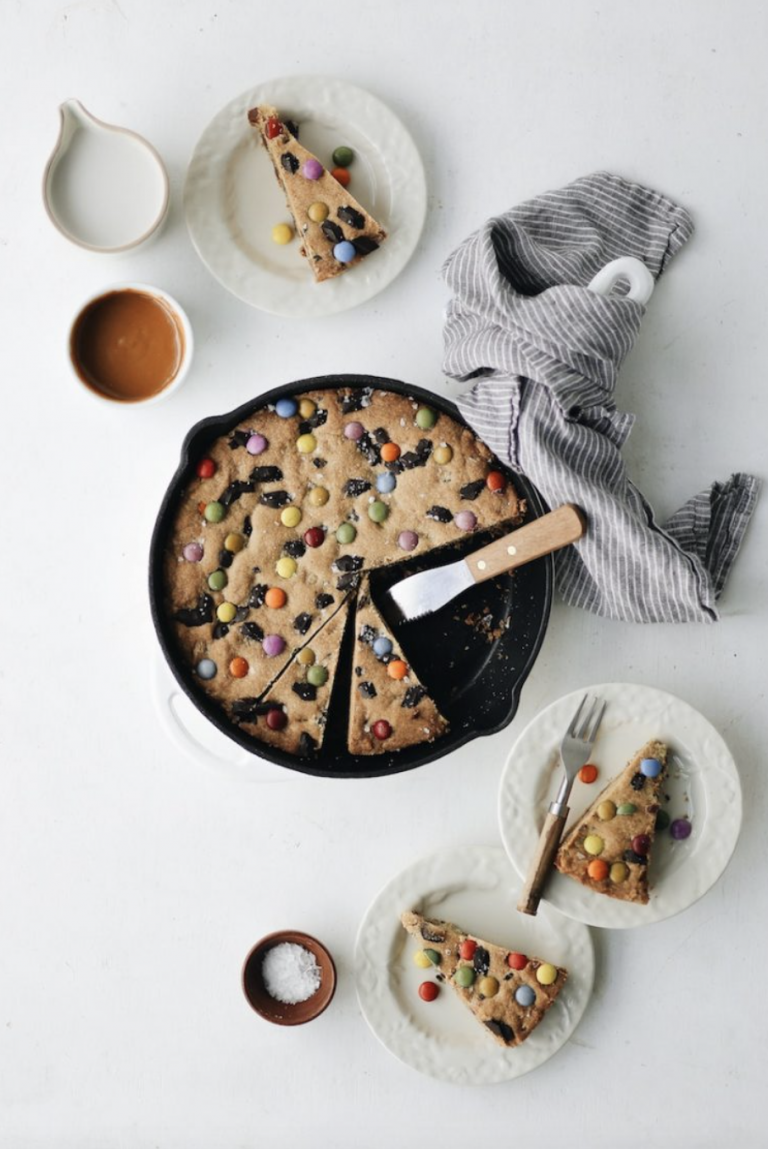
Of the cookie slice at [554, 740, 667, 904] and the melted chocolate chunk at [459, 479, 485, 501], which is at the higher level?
the melted chocolate chunk at [459, 479, 485, 501]

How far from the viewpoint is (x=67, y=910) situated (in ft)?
9.31

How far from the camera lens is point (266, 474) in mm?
2598

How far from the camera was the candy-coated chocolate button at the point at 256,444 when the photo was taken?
2.59 m

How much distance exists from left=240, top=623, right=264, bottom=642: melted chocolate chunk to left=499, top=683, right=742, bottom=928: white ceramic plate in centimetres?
71

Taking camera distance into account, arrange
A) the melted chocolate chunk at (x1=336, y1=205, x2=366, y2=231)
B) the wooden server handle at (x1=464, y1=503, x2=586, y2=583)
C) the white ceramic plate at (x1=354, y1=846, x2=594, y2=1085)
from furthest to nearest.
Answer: the white ceramic plate at (x1=354, y1=846, x2=594, y2=1085), the melted chocolate chunk at (x1=336, y1=205, x2=366, y2=231), the wooden server handle at (x1=464, y1=503, x2=586, y2=583)

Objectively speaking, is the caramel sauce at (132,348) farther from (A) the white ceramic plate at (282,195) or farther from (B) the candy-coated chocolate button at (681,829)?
(B) the candy-coated chocolate button at (681,829)

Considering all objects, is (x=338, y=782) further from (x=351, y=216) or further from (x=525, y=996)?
(x=351, y=216)

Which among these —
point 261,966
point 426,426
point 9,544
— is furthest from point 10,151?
point 261,966

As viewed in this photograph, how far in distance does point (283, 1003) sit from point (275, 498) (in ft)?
4.38

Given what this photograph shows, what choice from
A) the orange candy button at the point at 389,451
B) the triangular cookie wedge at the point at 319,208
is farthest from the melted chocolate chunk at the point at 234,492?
the triangular cookie wedge at the point at 319,208

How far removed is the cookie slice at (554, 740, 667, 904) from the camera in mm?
2646

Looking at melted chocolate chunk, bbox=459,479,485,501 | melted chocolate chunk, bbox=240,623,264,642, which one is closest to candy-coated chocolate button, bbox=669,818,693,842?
melted chocolate chunk, bbox=459,479,485,501

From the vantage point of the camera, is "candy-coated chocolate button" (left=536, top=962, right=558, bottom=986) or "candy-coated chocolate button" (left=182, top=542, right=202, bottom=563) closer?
"candy-coated chocolate button" (left=182, top=542, right=202, bottom=563)

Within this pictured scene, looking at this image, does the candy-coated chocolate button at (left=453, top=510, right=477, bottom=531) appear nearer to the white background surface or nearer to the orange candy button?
the orange candy button
